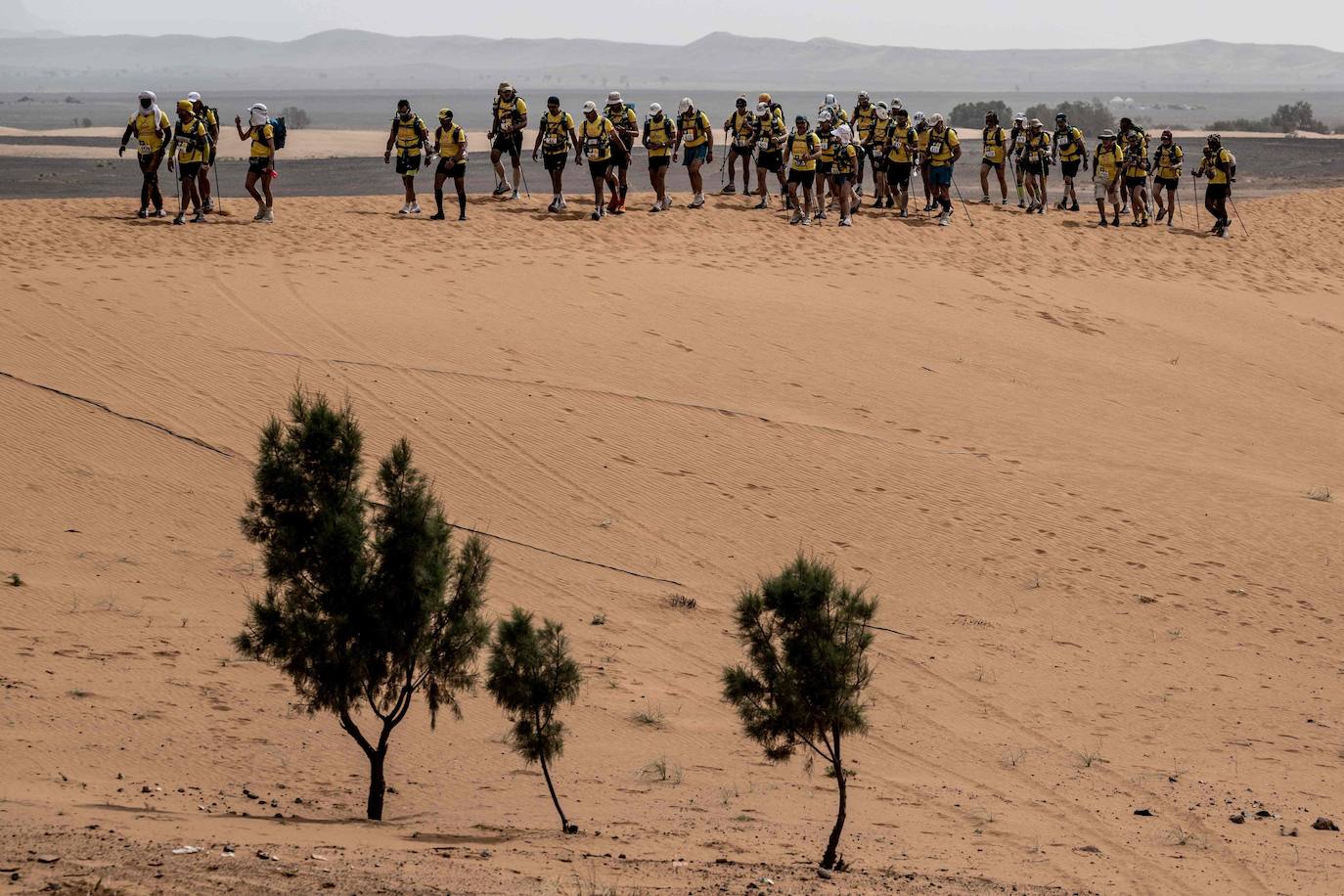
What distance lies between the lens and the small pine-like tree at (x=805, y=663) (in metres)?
7.89

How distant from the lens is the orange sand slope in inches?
329

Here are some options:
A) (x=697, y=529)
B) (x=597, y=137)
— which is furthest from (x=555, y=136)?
(x=697, y=529)

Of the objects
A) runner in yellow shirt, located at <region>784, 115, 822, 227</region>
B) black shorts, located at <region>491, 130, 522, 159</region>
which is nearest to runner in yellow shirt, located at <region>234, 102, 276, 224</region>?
black shorts, located at <region>491, 130, 522, 159</region>

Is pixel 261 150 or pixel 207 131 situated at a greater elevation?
pixel 207 131

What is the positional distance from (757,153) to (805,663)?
1835 cm

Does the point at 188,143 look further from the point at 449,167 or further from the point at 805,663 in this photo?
the point at 805,663

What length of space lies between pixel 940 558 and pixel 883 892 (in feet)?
21.8

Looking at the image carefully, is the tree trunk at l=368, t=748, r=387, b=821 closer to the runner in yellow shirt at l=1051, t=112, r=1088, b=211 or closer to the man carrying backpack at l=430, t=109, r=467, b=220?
the man carrying backpack at l=430, t=109, r=467, b=220

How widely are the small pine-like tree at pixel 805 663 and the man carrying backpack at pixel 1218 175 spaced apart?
20.2 m

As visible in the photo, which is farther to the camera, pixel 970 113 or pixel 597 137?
pixel 970 113

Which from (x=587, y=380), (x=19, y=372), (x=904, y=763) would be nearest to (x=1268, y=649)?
(x=904, y=763)

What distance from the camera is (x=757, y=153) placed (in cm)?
2531

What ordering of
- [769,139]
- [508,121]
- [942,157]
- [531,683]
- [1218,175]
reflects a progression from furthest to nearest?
1. [1218,175]
2. [942,157]
3. [769,139]
4. [508,121]
5. [531,683]

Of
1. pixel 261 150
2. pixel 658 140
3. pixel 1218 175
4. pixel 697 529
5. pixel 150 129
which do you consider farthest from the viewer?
pixel 1218 175
